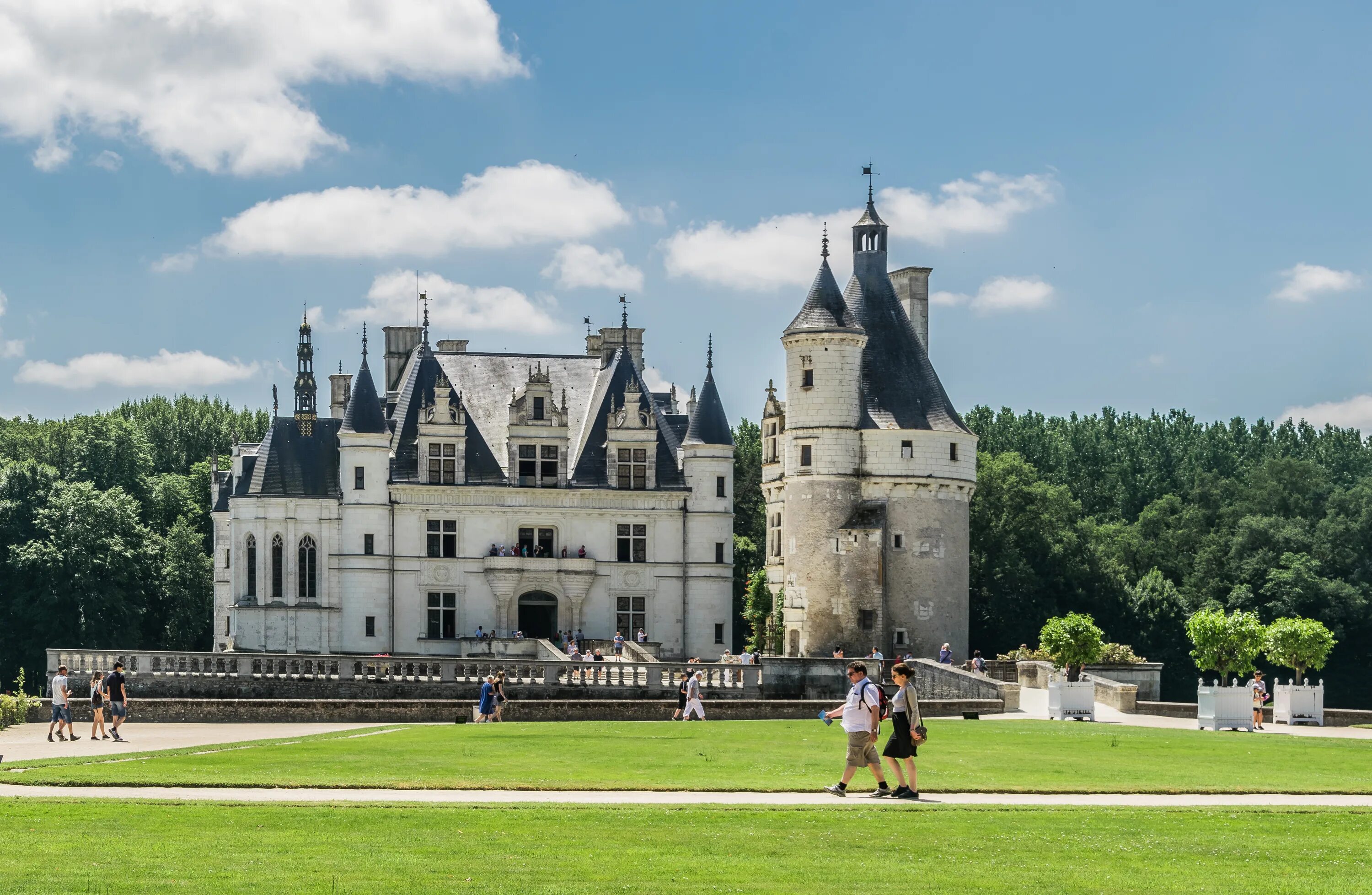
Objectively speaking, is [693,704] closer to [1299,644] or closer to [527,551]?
[1299,644]

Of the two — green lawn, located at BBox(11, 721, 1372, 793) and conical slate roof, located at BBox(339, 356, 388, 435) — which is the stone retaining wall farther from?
conical slate roof, located at BBox(339, 356, 388, 435)

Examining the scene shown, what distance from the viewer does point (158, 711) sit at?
127 ft

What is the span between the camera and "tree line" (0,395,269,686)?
7806 centimetres

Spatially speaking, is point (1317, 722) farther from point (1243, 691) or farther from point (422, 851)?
point (422, 851)

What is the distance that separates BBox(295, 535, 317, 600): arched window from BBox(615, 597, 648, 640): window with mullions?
1035 centimetres

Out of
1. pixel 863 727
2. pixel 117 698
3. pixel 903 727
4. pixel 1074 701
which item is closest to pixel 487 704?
pixel 117 698

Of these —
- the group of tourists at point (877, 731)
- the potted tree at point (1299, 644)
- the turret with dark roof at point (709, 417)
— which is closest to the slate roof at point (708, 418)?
the turret with dark roof at point (709, 417)

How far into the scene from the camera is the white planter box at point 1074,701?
4138cm

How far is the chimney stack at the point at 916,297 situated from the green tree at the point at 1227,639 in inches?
610

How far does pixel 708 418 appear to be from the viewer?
64375 mm

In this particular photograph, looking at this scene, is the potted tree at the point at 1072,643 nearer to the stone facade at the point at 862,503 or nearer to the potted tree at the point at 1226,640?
the potted tree at the point at 1226,640

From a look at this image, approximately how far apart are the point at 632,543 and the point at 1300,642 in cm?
2341

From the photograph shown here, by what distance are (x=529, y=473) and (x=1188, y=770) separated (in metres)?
40.9

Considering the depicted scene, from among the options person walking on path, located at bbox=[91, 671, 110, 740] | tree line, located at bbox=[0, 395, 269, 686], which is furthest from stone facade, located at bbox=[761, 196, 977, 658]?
tree line, located at bbox=[0, 395, 269, 686]
